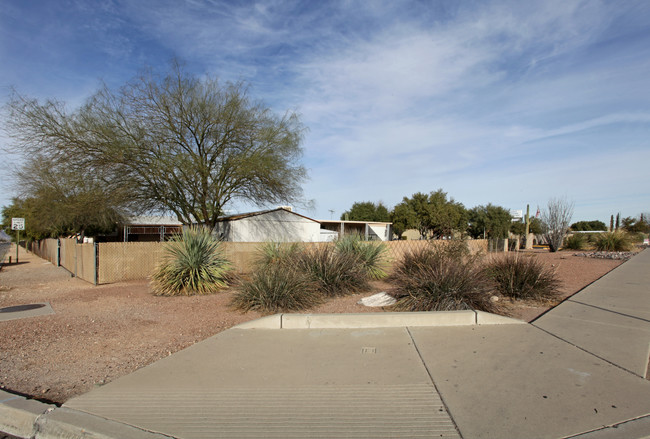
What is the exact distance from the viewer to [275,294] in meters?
8.59

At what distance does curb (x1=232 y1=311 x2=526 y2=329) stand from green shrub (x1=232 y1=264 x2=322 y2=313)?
1273mm

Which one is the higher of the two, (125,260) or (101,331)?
(125,260)

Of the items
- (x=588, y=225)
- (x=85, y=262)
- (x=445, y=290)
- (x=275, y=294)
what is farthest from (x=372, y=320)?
(x=588, y=225)

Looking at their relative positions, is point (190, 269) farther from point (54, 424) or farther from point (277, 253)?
point (54, 424)

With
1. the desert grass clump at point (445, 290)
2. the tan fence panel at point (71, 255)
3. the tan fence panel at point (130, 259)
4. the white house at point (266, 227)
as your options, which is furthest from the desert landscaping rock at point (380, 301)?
the white house at point (266, 227)

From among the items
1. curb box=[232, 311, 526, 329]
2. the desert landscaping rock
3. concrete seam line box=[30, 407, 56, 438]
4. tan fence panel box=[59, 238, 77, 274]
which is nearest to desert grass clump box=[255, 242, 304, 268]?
the desert landscaping rock

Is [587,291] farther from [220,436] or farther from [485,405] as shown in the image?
[220,436]

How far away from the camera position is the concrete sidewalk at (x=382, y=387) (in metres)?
3.74

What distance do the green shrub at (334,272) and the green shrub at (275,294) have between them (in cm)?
112

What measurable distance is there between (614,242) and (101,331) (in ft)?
107

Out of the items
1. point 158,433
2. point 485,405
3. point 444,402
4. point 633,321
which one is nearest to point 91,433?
point 158,433

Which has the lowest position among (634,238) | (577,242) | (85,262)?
(85,262)

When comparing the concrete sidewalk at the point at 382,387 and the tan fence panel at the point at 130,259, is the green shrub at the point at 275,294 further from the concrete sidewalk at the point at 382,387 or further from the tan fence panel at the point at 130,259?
the tan fence panel at the point at 130,259

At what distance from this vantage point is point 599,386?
14.6 ft
